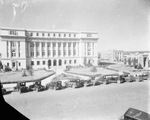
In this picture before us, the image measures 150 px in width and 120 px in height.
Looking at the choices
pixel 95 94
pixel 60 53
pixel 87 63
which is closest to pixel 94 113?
pixel 95 94

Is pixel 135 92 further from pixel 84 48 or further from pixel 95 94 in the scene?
pixel 84 48

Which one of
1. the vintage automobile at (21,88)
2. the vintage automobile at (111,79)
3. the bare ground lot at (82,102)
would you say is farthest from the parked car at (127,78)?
the vintage automobile at (21,88)

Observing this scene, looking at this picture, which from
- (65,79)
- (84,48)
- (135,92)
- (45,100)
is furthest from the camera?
(84,48)

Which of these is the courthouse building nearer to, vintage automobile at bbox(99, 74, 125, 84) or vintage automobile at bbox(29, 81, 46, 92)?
vintage automobile at bbox(29, 81, 46, 92)

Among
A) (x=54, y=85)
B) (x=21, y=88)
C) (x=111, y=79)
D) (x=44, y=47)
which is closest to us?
(x=21, y=88)

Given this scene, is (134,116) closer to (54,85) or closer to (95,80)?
(95,80)

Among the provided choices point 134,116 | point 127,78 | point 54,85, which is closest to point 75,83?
point 54,85

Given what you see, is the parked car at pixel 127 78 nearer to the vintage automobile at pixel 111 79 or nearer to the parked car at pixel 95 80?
the vintage automobile at pixel 111 79
